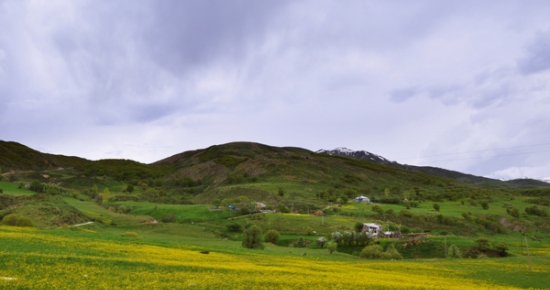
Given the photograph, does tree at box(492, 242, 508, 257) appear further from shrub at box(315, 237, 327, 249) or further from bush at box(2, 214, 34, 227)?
→ bush at box(2, 214, 34, 227)

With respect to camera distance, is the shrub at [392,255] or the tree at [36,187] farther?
the tree at [36,187]

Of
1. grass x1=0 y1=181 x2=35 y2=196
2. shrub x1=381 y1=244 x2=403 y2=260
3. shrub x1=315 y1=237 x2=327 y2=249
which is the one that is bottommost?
shrub x1=381 y1=244 x2=403 y2=260

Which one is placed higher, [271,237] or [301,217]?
Result: [301,217]

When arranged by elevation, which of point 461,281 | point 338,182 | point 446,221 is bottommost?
point 461,281

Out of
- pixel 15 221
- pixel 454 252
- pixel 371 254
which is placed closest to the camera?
pixel 15 221

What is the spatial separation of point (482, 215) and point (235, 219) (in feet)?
254

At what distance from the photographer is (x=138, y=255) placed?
3294 centimetres

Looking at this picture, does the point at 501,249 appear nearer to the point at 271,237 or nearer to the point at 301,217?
the point at 271,237

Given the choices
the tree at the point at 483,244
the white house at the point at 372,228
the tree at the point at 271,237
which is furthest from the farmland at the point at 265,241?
the white house at the point at 372,228

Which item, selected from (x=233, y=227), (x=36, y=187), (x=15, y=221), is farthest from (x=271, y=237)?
(x=36, y=187)

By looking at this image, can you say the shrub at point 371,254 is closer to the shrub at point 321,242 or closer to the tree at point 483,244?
the shrub at point 321,242

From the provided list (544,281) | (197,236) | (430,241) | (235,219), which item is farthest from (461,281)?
(235,219)

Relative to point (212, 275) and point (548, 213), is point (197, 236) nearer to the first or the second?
point (212, 275)

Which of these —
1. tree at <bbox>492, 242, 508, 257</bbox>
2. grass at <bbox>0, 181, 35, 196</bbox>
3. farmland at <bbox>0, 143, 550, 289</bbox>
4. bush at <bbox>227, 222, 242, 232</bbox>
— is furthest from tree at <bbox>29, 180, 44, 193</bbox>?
tree at <bbox>492, 242, 508, 257</bbox>
